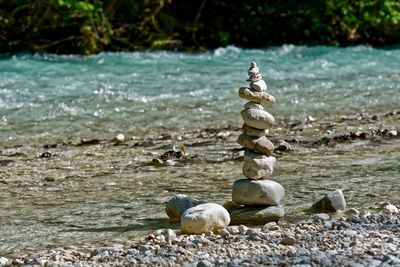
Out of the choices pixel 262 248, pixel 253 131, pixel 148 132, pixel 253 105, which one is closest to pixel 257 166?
pixel 253 131

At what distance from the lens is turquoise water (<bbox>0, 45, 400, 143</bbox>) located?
11.5 m

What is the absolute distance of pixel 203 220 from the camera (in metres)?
5.51

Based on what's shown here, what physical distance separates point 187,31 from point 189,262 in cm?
1776

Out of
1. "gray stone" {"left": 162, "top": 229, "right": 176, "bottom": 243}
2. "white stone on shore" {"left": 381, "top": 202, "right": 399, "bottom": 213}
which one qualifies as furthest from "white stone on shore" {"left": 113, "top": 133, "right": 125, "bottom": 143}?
"gray stone" {"left": 162, "top": 229, "right": 176, "bottom": 243}

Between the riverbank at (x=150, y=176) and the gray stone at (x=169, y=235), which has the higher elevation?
the gray stone at (x=169, y=235)

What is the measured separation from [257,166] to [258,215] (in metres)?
0.30

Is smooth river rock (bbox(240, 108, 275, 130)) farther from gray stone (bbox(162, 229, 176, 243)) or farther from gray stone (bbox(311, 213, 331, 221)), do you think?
gray stone (bbox(162, 229, 176, 243))

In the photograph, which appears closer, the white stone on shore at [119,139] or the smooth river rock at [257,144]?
the smooth river rock at [257,144]

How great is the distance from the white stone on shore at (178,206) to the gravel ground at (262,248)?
398 mm

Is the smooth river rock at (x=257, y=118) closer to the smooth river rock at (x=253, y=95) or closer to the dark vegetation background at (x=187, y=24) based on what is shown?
the smooth river rock at (x=253, y=95)

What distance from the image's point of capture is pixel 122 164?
8406 millimetres

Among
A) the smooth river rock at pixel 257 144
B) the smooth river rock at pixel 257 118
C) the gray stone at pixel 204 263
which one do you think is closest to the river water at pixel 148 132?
the smooth river rock at pixel 257 144

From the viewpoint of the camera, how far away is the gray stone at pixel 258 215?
5.92 m

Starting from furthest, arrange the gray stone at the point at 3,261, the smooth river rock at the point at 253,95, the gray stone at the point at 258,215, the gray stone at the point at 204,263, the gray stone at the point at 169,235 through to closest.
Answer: the smooth river rock at the point at 253,95, the gray stone at the point at 258,215, the gray stone at the point at 169,235, the gray stone at the point at 3,261, the gray stone at the point at 204,263
